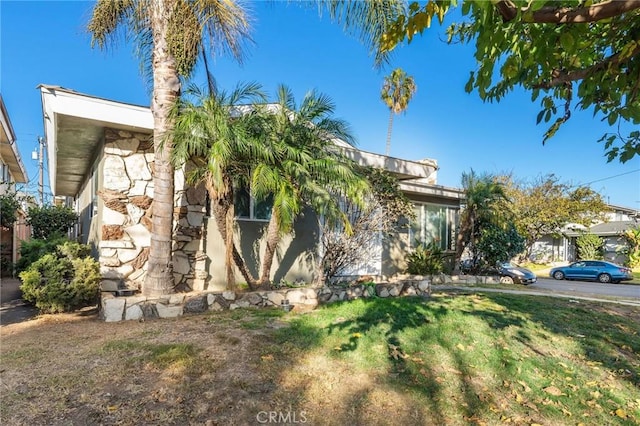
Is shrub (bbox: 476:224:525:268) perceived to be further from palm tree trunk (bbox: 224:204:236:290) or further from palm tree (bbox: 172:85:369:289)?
palm tree trunk (bbox: 224:204:236:290)

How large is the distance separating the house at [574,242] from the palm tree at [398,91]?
44.8 ft

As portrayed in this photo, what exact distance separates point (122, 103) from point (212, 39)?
6.39ft

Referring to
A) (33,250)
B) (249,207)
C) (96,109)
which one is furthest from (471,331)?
(33,250)

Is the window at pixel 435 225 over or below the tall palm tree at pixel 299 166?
below

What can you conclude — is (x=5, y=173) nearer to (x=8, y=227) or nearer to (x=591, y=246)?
(x=8, y=227)

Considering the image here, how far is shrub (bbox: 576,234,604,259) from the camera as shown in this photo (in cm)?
2438

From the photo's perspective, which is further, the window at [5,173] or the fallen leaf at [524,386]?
the window at [5,173]

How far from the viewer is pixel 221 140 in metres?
Result: 5.74

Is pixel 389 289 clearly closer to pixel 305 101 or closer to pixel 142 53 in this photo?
pixel 305 101

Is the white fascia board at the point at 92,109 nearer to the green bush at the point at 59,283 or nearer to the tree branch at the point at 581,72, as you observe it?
the green bush at the point at 59,283

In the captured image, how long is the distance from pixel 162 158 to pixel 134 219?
176 cm

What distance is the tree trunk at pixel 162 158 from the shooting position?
589cm

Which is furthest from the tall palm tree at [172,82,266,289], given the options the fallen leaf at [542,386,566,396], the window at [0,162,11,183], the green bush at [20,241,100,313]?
the window at [0,162,11,183]

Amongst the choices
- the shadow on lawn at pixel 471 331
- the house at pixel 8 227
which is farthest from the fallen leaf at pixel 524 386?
the house at pixel 8 227
